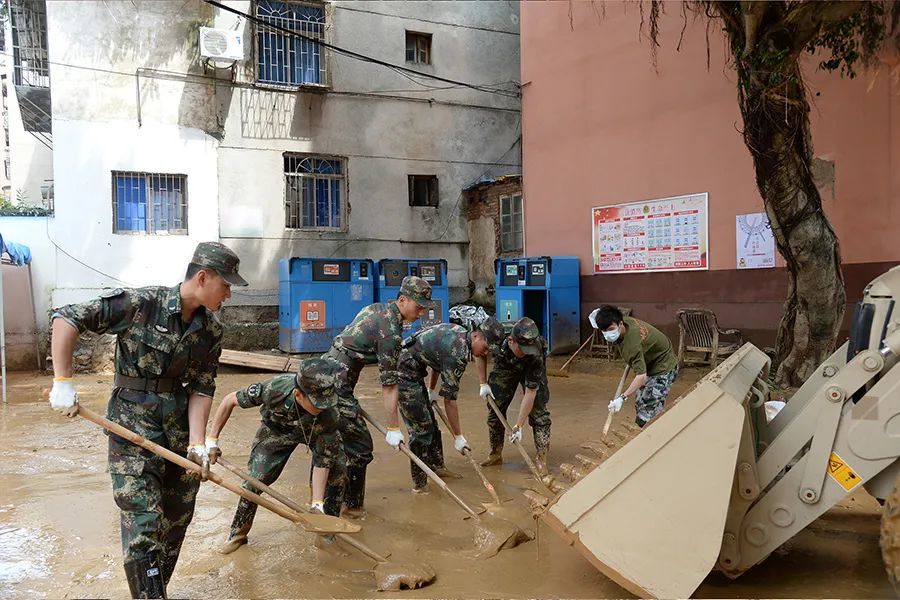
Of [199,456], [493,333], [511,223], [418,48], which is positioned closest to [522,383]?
[493,333]

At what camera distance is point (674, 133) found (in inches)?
A: 369

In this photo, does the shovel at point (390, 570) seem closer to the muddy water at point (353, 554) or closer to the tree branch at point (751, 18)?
the muddy water at point (353, 554)

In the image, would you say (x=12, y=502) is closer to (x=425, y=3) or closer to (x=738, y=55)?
(x=738, y=55)

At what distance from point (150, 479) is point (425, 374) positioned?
2.49 metres

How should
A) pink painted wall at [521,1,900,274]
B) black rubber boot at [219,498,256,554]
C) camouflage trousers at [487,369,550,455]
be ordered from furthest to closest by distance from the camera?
pink painted wall at [521,1,900,274]
camouflage trousers at [487,369,550,455]
black rubber boot at [219,498,256,554]

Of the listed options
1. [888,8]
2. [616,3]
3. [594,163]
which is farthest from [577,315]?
[888,8]

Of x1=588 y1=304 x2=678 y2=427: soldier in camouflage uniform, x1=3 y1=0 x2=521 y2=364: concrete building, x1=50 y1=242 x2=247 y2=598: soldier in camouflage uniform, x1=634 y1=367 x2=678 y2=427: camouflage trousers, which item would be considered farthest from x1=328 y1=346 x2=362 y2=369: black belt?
x1=3 y1=0 x2=521 y2=364: concrete building

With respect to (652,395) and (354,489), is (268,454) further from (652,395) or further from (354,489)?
(652,395)

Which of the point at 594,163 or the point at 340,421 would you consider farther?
the point at 594,163

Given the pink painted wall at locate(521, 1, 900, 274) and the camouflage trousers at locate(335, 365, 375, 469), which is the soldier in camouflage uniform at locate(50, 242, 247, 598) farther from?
the pink painted wall at locate(521, 1, 900, 274)

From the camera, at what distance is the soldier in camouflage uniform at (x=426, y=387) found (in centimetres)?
501

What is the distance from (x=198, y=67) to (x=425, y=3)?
183 inches

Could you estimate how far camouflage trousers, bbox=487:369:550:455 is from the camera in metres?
5.57

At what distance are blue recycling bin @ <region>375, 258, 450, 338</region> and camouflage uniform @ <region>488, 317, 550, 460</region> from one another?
6.00 m
